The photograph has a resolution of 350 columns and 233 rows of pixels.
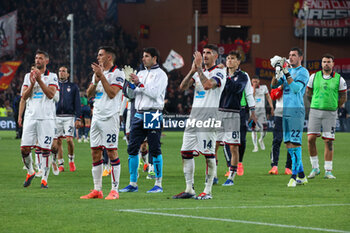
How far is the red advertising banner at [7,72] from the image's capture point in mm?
43625

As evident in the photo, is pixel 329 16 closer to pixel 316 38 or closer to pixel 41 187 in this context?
pixel 316 38

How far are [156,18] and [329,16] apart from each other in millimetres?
13729

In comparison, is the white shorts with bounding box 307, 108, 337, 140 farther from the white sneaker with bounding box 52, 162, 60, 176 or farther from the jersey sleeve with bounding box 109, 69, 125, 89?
the white sneaker with bounding box 52, 162, 60, 176

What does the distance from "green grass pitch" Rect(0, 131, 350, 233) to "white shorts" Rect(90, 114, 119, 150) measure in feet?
2.99

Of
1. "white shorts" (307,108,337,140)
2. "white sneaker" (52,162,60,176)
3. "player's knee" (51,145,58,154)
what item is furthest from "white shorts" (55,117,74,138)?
"white shorts" (307,108,337,140)

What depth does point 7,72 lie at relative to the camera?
43719 millimetres

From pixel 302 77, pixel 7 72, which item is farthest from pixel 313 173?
pixel 7 72

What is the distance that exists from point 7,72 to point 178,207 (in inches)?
1388

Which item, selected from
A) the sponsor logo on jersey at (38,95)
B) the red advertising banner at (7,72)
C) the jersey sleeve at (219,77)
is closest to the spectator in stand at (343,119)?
the red advertising banner at (7,72)

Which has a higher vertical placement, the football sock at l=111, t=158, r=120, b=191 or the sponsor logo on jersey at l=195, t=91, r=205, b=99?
the sponsor logo on jersey at l=195, t=91, r=205, b=99

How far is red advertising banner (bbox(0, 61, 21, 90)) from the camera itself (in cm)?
4362

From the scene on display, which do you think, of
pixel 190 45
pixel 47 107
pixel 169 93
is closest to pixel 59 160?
pixel 47 107

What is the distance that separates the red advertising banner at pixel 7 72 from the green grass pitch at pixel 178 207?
28.2 meters

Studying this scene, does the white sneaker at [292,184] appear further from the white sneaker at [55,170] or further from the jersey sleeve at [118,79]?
the white sneaker at [55,170]
